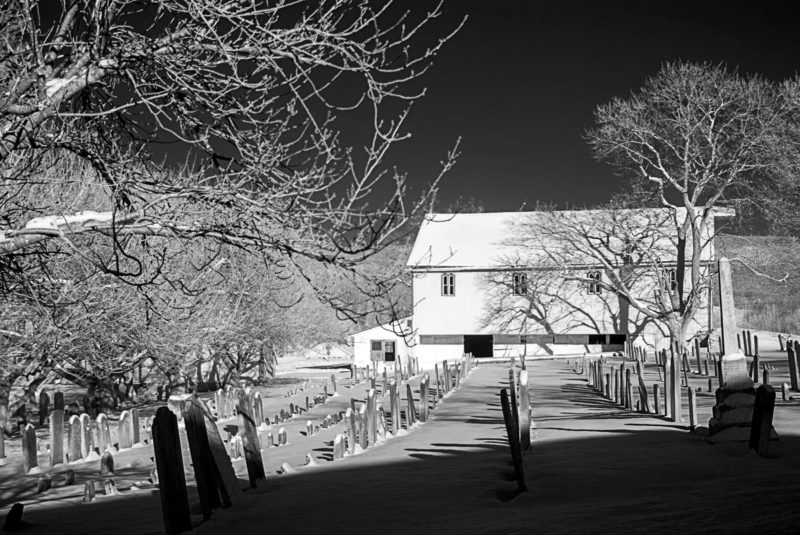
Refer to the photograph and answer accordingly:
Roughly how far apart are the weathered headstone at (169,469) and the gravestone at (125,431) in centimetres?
1503

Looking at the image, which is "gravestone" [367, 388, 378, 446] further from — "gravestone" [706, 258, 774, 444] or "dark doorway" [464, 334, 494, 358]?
"dark doorway" [464, 334, 494, 358]

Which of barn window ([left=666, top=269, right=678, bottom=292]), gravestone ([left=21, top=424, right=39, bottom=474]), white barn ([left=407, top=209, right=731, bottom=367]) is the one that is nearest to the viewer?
gravestone ([left=21, top=424, right=39, bottom=474])

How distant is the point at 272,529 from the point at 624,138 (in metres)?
39.7

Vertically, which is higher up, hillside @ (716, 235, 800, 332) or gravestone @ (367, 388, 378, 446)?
hillside @ (716, 235, 800, 332)

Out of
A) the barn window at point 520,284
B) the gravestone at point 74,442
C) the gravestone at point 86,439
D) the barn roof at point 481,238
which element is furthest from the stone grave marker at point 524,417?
the barn window at point 520,284

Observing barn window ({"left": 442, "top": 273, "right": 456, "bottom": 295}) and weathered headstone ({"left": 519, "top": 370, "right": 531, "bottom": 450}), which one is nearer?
weathered headstone ({"left": 519, "top": 370, "right": 531, "bottom": 450})

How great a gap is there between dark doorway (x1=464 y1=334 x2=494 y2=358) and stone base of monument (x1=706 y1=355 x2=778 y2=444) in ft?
135

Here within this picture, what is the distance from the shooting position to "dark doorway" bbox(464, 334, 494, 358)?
2084 inches

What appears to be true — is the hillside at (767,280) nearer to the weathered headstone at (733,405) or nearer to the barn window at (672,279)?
the barn window at (672,279)

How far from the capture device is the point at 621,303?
165 feet

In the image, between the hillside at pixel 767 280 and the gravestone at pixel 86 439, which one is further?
the hillside at pixel 767 280

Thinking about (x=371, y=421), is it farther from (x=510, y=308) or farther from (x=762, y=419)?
(x=510, y=308)

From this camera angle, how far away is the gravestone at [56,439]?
17.7m

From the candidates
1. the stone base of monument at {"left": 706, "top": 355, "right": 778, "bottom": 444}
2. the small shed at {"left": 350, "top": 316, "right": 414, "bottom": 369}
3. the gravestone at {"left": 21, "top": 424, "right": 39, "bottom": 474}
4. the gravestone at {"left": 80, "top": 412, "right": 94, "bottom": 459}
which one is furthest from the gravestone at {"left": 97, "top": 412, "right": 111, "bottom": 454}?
the small shed at {"left": 350, "top": 316, "right": 414, "bottom": 369}
